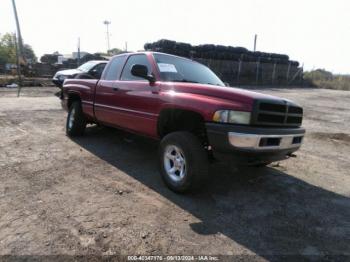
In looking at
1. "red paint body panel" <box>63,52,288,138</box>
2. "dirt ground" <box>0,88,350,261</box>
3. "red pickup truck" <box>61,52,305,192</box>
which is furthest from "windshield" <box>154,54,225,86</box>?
"dirt ground" <box>0,88,350,261</box>

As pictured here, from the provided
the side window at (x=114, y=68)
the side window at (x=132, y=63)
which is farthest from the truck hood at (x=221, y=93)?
the side window at (x=114, y=68)

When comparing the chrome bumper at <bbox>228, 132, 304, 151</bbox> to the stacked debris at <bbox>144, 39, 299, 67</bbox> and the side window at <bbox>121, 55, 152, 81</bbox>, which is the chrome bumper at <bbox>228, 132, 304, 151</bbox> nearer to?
the side window at <bbox>121, 55, 152, 81</bbox>

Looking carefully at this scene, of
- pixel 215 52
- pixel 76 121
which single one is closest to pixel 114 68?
pixel 76 121

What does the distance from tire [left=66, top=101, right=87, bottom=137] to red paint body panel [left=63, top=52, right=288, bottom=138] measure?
24 cm

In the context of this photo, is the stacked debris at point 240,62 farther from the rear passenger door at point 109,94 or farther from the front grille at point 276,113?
the front grille at point 276,113

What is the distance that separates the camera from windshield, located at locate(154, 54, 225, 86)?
458 centimetres

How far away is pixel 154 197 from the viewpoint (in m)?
3.86

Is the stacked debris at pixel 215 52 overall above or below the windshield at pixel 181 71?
above

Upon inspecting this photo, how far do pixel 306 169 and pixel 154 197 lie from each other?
2.82m

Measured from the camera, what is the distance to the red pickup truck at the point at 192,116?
350 centimetres

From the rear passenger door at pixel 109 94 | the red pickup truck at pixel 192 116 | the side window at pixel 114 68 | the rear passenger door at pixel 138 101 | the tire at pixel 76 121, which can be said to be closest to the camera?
the red pickup truck at pixel 192 116

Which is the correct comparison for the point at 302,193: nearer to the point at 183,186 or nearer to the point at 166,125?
the point at 183,186

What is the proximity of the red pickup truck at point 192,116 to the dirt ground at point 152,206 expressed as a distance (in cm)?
50

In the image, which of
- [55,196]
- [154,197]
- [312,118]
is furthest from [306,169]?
[312,118]
